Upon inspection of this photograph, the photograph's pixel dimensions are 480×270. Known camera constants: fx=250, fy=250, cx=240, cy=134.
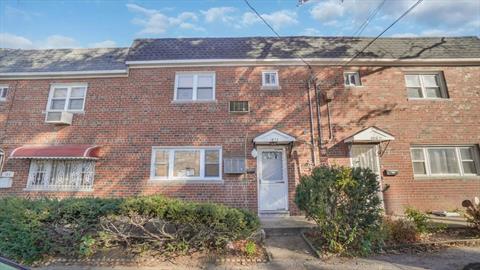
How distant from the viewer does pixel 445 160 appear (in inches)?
382

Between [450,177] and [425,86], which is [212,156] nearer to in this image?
[450,177]

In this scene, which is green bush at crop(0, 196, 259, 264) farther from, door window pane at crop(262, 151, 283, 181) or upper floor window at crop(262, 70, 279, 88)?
upper floor window at crop(262, 70, 279, 88)

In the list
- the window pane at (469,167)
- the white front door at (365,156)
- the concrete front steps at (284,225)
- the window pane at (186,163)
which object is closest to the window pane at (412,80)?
the white front door at (365,156)

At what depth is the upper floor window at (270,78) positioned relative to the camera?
1030 centimetres

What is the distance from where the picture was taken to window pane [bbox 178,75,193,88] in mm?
10406

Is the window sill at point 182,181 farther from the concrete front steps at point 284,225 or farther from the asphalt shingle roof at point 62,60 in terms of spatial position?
the asphalt shingle roof at point 62,60

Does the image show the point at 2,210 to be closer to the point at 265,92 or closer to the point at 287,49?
the point at 265,92

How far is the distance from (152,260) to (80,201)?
2.15 metres

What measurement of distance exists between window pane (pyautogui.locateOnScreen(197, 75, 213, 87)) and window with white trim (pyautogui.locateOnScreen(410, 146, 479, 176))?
27.6ft

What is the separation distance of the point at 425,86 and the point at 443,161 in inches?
123

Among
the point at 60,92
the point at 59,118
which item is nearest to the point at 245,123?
the point at 59,118

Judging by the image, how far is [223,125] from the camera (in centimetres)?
982

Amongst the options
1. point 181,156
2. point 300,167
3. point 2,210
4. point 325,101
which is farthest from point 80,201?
point 325,101

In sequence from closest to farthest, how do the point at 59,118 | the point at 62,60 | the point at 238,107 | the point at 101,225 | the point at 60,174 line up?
the point at 101,225
the point at 60,174
the point at 59,118
the point at 238,107
the point at 62,60
